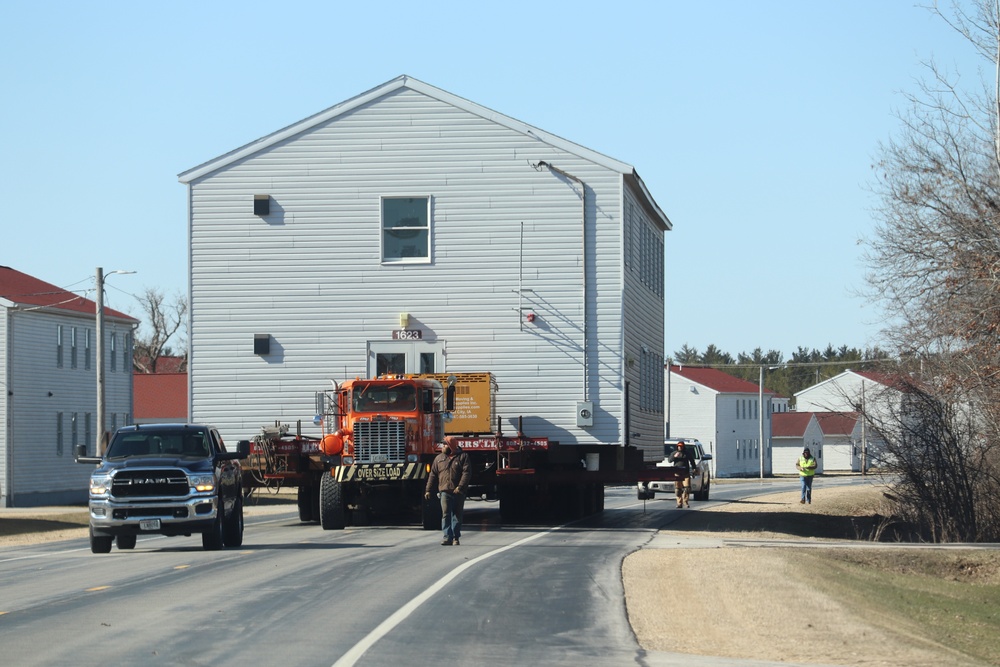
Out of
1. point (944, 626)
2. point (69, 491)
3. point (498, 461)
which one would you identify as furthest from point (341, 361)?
point (69, 491)

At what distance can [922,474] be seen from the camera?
32.7m

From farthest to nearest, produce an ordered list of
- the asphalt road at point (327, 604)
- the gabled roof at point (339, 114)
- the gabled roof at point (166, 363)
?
the gabled roof at point (166, 363) → the gabled roof at point (339, 114) → the asphalt road at point (327, 604)

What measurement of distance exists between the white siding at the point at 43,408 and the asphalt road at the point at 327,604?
99.8ft

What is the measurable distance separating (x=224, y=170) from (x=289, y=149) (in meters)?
1.51

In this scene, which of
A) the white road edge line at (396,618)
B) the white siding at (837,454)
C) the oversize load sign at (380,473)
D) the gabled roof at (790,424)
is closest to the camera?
the white road edge line at (396,618)

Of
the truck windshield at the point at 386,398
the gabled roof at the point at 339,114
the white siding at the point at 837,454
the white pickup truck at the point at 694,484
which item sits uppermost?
the gabled roof at the point at 339,114

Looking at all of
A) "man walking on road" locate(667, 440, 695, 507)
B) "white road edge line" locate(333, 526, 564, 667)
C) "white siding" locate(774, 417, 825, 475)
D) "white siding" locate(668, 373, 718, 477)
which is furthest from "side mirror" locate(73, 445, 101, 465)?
"white siding" locate(774, 417, 825, 475)

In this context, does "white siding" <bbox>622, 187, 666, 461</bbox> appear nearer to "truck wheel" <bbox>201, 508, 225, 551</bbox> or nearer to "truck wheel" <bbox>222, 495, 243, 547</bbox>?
"truck wheel" <bbox>222, 495, 243, 547</bbox>

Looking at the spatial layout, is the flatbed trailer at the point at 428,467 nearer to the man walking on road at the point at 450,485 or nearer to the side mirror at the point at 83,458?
the man walking on road at the point at 450,485

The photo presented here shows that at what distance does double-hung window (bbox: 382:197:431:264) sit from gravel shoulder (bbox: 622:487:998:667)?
29.3 feet

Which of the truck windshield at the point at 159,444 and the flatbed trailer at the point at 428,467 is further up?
the truck windshield at the point at 159,444

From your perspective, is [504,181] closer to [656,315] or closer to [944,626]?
[656,315]

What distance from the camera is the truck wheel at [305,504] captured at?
104 feet

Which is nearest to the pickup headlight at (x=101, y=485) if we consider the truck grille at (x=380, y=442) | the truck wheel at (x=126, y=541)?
the truck wheel at (x=126, y=541)
